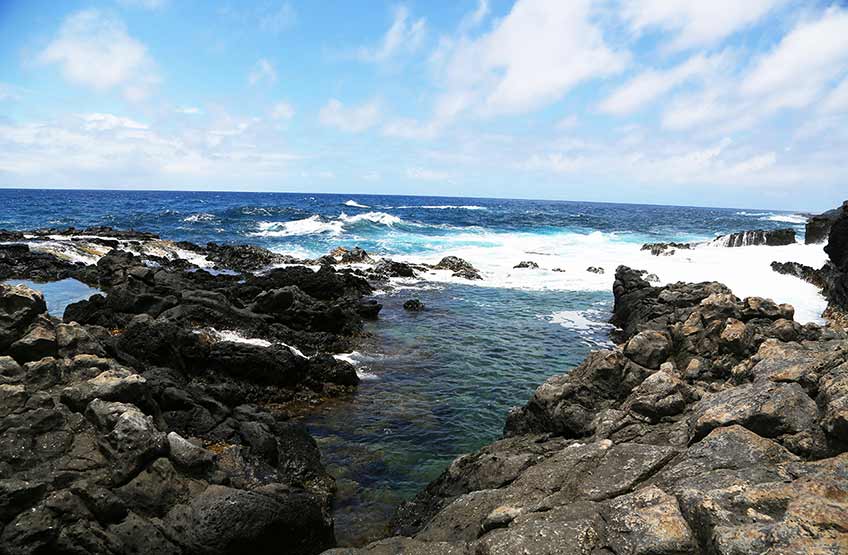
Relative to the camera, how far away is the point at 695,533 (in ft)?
15.1

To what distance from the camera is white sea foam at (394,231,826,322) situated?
27750mm

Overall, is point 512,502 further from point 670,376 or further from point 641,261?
point 641,261

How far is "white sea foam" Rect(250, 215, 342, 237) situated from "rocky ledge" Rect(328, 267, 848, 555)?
4997 cm

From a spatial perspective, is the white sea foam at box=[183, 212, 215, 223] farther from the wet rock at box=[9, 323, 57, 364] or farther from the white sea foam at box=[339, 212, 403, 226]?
the wet rock at box=[9, 323, 57, 364]

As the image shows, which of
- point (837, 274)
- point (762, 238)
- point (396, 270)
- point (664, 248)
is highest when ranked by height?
point (762, 238)

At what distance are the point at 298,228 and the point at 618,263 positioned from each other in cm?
3828

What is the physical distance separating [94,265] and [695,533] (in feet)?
107

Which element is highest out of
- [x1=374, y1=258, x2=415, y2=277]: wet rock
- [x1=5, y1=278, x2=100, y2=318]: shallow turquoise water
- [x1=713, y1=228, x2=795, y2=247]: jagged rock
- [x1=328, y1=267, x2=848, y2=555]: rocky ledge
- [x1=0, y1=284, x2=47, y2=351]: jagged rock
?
[x1=713, y1=228, x2=795, y2=247]: jagged rock

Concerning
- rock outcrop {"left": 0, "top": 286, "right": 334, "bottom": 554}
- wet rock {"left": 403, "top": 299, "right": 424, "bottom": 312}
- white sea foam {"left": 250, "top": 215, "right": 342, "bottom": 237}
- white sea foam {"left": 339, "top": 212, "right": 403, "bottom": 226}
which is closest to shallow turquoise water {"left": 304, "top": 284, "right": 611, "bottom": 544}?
wet rock {"left": 403, "top": 299, "right": 424, "bottom": 312}

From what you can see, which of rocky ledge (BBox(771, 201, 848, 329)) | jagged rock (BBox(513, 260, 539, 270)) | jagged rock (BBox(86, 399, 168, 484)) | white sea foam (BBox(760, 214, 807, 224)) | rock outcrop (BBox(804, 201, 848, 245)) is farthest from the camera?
white sea foam (BBox(760, 214, 807, 224))

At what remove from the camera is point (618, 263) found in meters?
42.2

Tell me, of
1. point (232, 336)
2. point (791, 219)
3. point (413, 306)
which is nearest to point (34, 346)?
point (232, 336)

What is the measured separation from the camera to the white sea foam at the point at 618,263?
2775cm

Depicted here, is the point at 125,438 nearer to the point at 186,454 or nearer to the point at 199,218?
the point at 186,454
